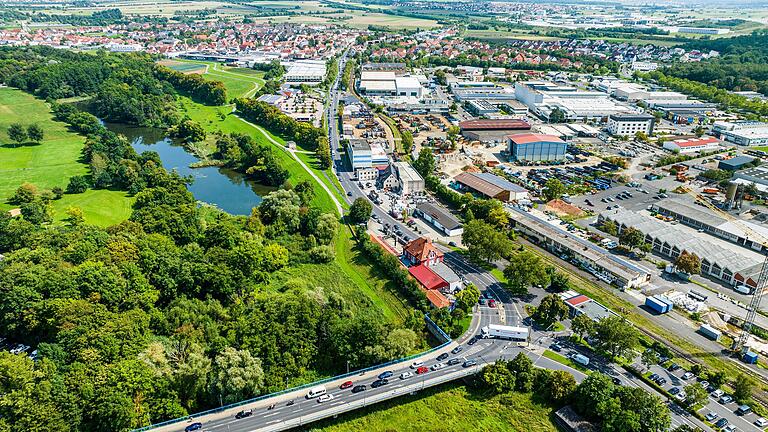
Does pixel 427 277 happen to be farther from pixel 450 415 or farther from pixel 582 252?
pixel 582 252

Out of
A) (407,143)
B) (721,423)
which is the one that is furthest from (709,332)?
(407,143)

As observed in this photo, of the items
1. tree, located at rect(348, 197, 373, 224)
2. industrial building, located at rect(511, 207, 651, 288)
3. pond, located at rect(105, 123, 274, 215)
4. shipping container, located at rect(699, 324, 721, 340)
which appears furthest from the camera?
pond, located at rect(105, 123, 274, 215)

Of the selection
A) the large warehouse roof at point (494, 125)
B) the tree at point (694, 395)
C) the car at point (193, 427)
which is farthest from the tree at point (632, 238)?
the car at point (193, 427)

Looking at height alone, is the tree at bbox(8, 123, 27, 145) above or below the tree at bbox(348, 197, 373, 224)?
above

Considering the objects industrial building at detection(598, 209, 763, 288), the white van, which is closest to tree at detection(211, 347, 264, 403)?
the white van

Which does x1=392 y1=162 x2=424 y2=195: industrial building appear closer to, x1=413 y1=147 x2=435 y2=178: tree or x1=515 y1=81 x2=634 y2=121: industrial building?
x1=413 y1=147 x2=435 y2=178: tree

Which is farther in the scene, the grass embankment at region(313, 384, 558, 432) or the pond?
the pond

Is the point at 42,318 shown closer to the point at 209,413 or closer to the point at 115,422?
the point at 115,422

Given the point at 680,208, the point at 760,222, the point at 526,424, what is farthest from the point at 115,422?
the point at 760,222
